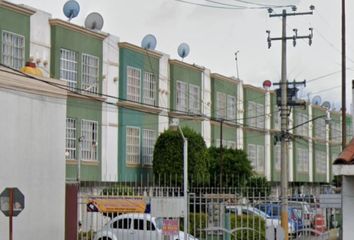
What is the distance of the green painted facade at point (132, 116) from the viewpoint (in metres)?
40.8

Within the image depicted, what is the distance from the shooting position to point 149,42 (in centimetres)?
4431

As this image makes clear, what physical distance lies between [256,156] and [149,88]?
1861 cm

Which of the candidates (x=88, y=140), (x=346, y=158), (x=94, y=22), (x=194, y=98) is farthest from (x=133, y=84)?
(x=346, y=158)

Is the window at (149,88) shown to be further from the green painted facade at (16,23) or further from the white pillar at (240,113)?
the white pillar at (240,113)

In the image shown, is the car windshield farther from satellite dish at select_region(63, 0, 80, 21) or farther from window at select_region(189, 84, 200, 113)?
window at select_region(189, 84, 200, 113)

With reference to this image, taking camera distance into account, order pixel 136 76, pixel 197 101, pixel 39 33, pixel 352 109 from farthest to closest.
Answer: pixel 197 101, pixel 136 76, pixel 39 33, pixel 352 109

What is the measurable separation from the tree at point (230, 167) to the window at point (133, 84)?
837 cm

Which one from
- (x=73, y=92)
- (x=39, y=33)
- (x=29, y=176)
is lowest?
(x=29, y=176)

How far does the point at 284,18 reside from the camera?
3784cm

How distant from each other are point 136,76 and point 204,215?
57.9 feet

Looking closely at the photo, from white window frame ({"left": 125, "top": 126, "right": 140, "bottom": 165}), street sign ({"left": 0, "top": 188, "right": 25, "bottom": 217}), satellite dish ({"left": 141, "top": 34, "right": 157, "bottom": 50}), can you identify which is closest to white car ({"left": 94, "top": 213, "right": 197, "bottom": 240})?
street sign ({"left": 0, "top": 188, "right": 25, "bottom": 217})

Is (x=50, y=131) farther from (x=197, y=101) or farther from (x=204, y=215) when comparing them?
(x=197, y=101)

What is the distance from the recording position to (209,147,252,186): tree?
161 ft

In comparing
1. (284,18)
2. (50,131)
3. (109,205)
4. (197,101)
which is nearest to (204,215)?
(109,205)
